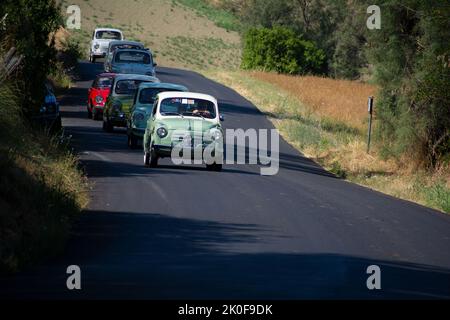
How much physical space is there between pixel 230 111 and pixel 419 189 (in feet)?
57.2

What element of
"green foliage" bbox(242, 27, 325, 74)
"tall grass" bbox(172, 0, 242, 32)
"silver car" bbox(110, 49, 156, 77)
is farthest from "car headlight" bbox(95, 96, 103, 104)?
"tall grass" bbox(172, 0, 242, 32)

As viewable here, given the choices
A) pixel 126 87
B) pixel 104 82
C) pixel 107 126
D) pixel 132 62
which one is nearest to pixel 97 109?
pixel 104 82

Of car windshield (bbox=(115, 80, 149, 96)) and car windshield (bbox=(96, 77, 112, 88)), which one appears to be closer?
car windshield (bbox=(115, 80, 149, 96))

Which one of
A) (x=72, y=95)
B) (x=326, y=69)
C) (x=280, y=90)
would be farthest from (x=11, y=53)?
(x=326, y=69)

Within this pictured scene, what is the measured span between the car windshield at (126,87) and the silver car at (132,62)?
8135 mm

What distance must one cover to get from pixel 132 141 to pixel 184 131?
5.39 metres

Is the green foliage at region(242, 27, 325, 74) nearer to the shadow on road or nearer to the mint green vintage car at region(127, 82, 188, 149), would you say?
the mint green vintage car at region(127, 82, 188, 149)

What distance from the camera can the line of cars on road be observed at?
2414 cm

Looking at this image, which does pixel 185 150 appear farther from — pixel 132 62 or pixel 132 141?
pixel 132 62

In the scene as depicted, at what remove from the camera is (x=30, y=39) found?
23.5m

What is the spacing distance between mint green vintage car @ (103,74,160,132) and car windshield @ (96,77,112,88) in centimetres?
262

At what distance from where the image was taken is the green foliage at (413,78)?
32.7 meters
